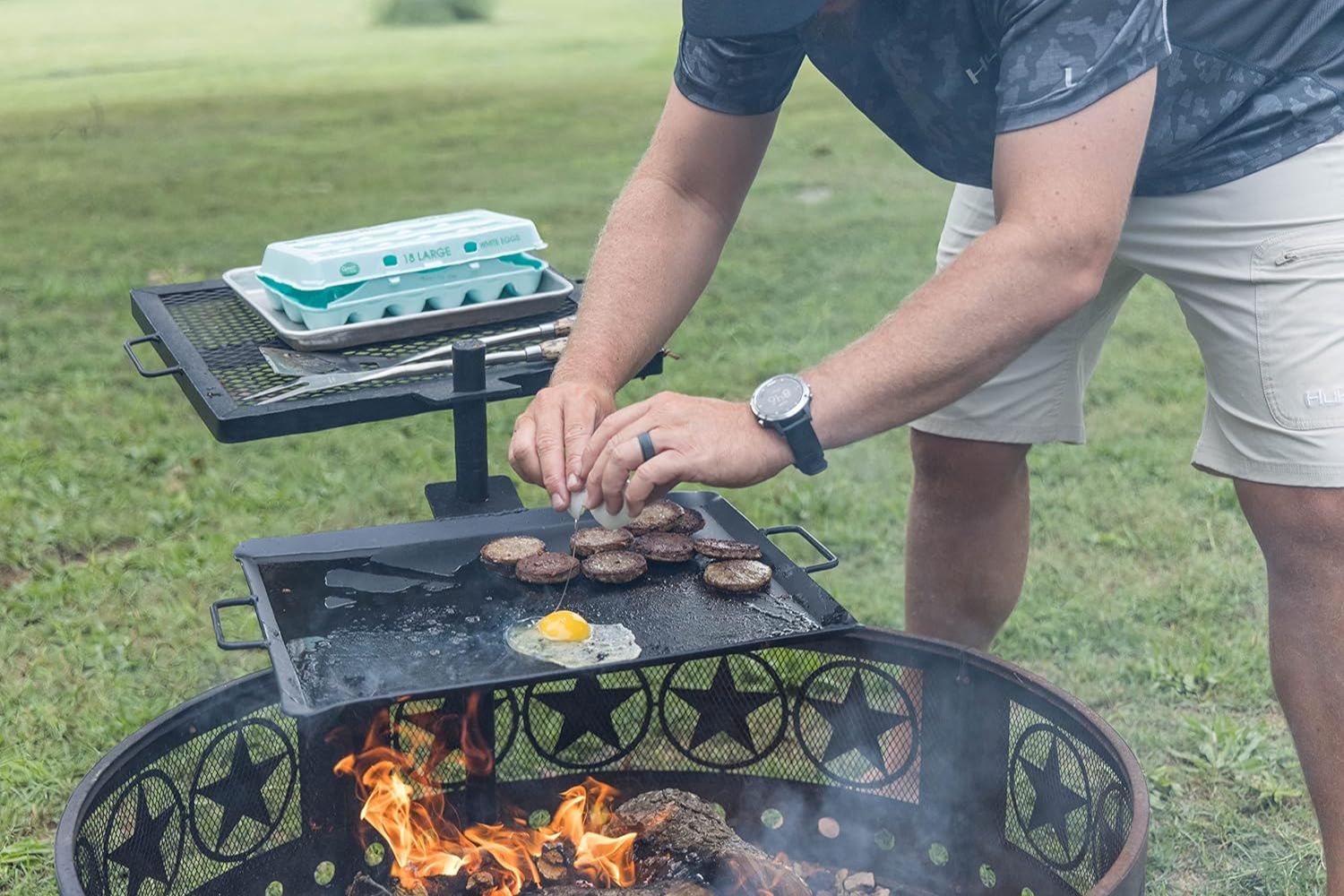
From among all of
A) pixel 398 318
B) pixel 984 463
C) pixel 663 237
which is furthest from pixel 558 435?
pixel 984 463

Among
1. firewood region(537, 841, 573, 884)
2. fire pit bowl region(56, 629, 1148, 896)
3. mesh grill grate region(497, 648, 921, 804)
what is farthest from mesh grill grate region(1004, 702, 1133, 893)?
firewood region(537, 841, 573, 884)

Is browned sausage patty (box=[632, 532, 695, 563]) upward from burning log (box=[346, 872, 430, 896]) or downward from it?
upward

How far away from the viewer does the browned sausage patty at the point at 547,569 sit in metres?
2.27

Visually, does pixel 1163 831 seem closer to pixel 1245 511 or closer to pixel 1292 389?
pixel 1245 511

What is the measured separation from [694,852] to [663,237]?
44.6 inches

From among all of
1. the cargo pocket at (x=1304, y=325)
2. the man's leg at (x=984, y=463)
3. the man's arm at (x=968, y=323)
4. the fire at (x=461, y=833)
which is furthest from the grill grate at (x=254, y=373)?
the cargo pocket at (x=1304, y=325)

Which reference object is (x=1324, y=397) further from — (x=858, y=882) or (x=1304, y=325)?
(x=858, y=882)

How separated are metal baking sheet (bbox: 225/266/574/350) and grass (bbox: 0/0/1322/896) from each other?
4.02 ft

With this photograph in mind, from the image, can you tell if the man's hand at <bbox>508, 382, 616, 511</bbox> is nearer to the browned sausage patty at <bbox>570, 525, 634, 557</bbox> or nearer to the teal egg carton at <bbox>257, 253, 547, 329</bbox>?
the browned sausage patty at <bbox>570, 525, 634, 557</bbox>

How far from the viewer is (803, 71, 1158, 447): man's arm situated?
1.92 m

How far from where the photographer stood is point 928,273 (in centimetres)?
705

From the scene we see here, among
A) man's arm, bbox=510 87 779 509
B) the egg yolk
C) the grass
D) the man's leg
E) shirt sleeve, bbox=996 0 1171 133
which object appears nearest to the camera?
shirt sleeve, bbox=996 0 1171 133

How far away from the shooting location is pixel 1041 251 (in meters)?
1.95

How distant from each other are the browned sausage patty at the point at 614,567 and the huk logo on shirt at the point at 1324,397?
111cm
